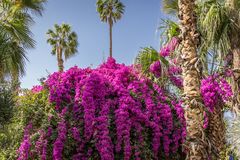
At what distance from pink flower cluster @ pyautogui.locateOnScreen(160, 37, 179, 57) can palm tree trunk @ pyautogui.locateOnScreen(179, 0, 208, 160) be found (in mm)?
3496

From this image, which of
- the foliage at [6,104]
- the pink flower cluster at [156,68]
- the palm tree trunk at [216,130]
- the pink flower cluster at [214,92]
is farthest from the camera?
the pink flower cluster at [156,68]

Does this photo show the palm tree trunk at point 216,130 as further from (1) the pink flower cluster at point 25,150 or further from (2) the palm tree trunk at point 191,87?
(1) the pink flower cluster at point 25,150

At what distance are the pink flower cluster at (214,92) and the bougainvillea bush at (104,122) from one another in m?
0.81

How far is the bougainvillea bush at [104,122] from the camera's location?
7617mm

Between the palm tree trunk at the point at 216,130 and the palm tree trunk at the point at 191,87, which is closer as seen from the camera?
the palm tree trunk at the point at 191,87

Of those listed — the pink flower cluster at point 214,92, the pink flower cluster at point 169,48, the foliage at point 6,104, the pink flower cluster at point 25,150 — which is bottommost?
the pink flower cluster at point 25,150

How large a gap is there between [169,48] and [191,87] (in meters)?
4.68

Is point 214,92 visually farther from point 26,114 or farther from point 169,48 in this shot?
point 26,114

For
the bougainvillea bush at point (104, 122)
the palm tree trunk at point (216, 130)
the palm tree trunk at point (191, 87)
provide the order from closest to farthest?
the palm tree trunk at point (191, 87) < the bougainvillea bush at point (104, 122) < the palm tree trunk at point (216, 130)

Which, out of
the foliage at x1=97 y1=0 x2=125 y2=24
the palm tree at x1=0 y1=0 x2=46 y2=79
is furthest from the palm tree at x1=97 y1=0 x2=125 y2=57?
the palm tree at x1=0 y1=0 x2=46 y2=79

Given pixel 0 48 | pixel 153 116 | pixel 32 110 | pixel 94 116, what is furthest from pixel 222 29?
pixel 0 48

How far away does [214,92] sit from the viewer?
9016 millimetres

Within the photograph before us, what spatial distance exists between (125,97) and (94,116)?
889 mm

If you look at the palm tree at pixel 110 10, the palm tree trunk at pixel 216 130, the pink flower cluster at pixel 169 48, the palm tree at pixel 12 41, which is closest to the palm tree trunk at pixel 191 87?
the palm tree trunk at pixel 216 130
